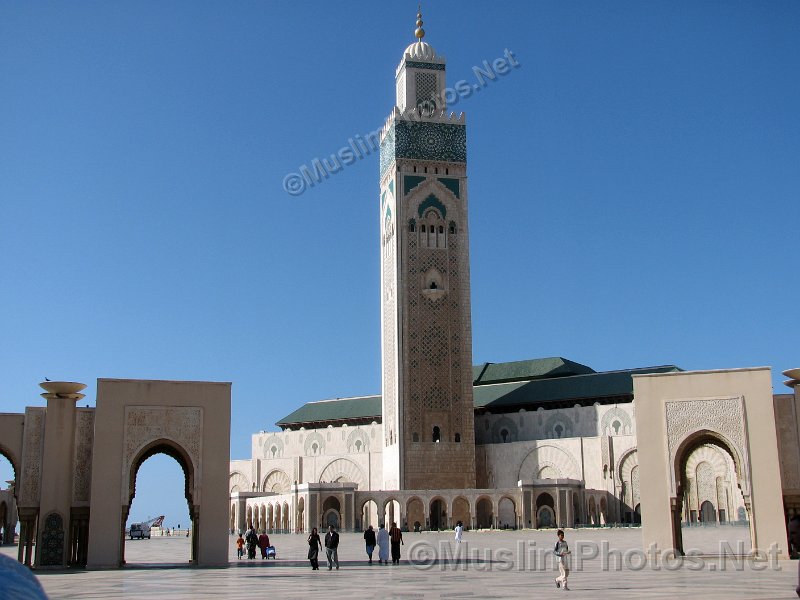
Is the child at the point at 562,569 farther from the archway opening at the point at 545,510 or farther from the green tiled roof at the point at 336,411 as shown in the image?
the green tiled roof at the point at 336,411

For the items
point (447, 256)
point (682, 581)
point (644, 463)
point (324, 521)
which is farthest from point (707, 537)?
point (447, 256)

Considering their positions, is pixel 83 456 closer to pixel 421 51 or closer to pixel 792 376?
pixel 792 376

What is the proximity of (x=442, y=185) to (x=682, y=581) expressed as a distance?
27.9 m

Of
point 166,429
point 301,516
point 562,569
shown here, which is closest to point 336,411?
point 301,516

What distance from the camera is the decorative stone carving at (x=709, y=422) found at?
46.7ft

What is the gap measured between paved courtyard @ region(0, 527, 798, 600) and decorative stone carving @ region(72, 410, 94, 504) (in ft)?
4.57

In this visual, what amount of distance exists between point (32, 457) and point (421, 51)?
2704cm

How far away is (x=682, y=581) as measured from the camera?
1015 centimetres

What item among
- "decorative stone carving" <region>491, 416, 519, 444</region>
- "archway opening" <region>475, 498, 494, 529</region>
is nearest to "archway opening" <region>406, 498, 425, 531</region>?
"archway opening" <region>475, 498, 494, 529</region>

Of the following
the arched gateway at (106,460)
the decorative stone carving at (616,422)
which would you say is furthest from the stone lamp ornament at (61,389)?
the decorative stone carving at (616,422)

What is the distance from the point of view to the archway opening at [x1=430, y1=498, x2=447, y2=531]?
32969mm

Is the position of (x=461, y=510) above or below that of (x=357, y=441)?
below

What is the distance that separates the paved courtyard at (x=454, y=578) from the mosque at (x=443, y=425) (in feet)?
51.8

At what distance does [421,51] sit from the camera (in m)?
37.8
